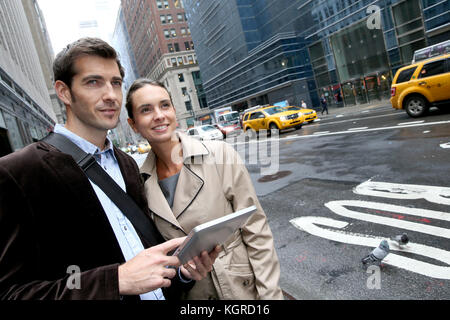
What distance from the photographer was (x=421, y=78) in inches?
410

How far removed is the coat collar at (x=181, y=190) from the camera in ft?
5.86

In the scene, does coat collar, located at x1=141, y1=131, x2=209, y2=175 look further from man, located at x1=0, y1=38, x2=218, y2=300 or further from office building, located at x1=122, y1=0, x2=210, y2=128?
office building, located at x1=122, y1=0, x2=210, y2=128

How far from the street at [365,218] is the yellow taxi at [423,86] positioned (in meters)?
2.95

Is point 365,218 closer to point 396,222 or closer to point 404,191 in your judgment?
point 396,222

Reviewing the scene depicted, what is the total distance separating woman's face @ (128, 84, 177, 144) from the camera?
208 centimetres

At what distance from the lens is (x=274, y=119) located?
17.1 m

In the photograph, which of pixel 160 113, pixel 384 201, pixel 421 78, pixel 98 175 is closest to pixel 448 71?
pixel 421 78

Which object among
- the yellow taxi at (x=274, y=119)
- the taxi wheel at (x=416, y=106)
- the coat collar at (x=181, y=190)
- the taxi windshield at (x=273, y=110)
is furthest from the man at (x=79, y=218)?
the taxi windshield at (x=273, y=110)

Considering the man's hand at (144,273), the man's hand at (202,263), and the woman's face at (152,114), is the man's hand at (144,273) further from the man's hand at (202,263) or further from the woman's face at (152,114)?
the woman's face at (152,114)

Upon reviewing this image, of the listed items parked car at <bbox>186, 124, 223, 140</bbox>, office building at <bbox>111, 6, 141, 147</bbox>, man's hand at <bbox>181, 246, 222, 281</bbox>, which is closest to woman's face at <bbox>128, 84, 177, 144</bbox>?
man's hand at <bbox>181, 246, 222, 281</bbox>

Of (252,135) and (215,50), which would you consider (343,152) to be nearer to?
(252,135)

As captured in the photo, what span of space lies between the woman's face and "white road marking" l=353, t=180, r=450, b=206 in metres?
4.15

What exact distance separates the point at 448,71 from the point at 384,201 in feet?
28.8

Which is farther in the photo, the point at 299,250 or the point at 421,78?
the point at 421,78
